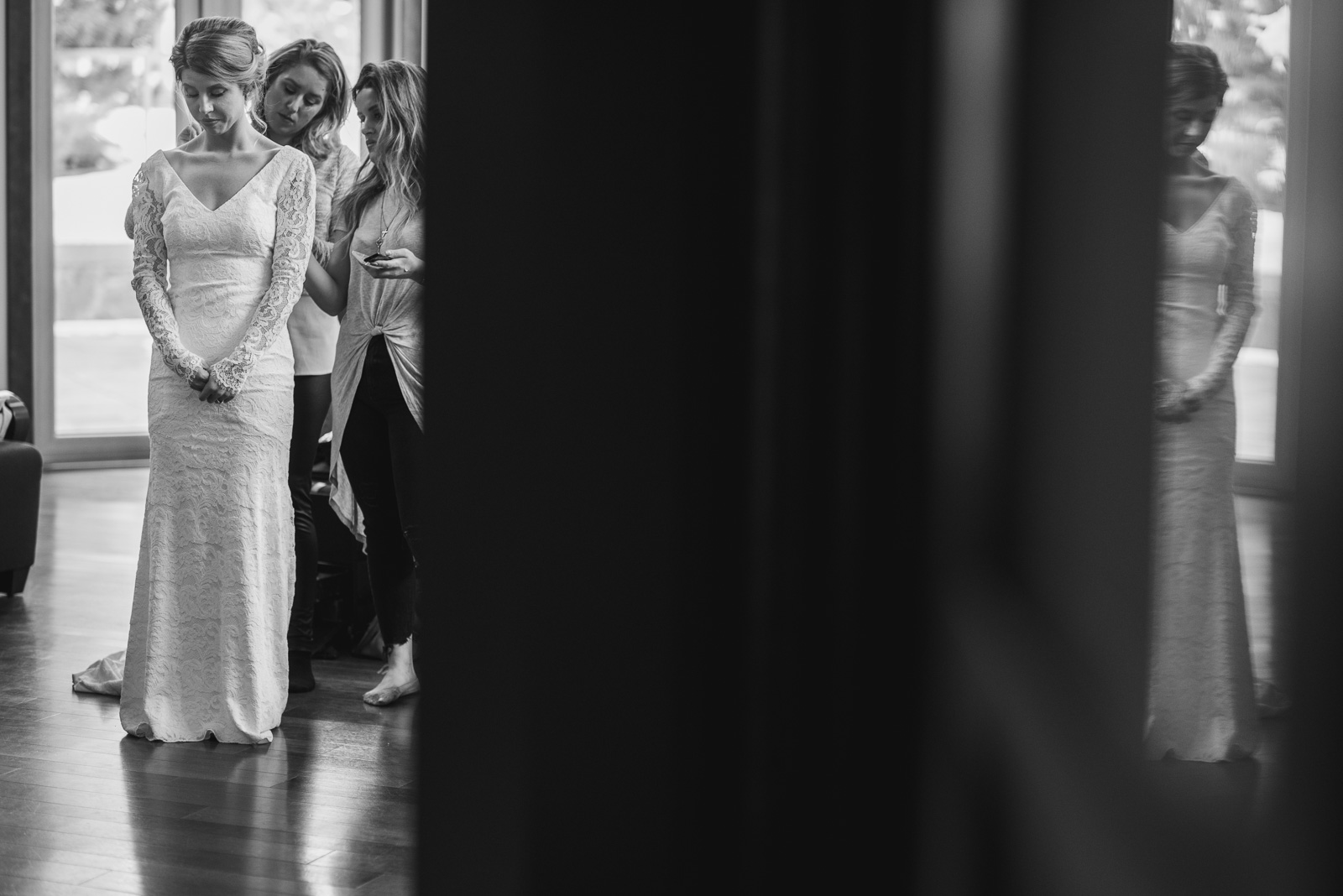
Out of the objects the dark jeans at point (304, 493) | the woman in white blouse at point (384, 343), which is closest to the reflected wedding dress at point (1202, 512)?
the woman in white blouse at point (384, 343)

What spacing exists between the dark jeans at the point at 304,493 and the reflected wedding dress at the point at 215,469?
474 millimetres

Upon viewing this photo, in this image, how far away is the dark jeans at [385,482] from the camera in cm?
297

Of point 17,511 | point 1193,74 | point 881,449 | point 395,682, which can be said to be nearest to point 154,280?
point 395,682

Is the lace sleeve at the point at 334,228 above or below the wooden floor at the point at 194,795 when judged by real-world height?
above

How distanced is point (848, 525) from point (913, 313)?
0.24 feet

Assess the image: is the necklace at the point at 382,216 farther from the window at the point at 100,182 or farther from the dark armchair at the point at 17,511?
the window at the point at 100,182

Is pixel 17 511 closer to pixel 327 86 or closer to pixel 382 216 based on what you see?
pixel 327 86

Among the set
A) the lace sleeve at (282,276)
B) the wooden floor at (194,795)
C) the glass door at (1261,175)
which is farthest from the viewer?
the lace sleeve at (282,276)

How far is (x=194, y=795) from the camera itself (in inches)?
96.0

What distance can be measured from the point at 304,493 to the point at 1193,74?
3.16 m

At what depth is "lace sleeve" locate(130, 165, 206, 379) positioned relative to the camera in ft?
9.12

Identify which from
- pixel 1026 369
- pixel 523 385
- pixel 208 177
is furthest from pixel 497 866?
pixel 208 177

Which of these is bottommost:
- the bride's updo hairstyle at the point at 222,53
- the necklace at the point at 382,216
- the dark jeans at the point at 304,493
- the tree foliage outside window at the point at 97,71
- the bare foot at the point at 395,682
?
the bare foot at the point at 395,682

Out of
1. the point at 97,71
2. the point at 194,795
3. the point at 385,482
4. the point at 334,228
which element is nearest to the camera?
the point at 194,795
